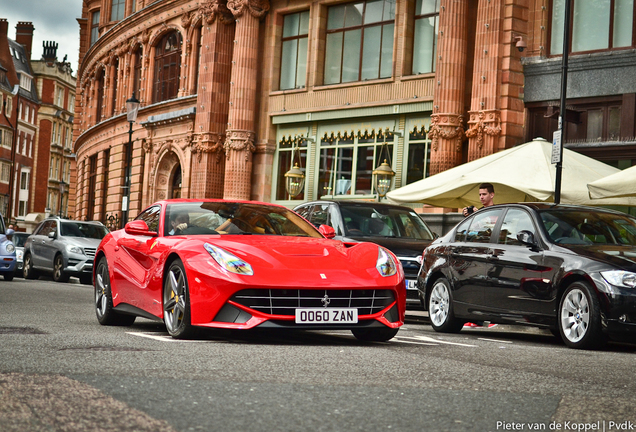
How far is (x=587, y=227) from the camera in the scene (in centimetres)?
1039

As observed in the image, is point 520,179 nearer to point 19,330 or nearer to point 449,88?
point 19,330

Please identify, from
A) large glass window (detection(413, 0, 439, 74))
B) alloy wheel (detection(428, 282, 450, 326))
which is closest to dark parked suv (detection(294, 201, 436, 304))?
alloy wheel (detection(428, 282, 450, 326))

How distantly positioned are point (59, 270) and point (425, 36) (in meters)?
12.4

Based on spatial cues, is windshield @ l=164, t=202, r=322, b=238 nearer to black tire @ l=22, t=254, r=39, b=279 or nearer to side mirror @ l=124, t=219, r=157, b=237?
side mirror @ l=124, t=219, r=157, b=237

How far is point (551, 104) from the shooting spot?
2500 centimetres

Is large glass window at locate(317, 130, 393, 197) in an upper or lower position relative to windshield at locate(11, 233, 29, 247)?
upper

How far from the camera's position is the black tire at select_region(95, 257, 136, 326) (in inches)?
407

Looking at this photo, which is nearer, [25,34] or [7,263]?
[7,263]

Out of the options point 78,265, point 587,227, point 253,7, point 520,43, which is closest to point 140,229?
point 587,227

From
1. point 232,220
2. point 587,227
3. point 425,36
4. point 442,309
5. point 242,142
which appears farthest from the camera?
point 242,142

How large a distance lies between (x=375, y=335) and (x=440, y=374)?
2488 mm

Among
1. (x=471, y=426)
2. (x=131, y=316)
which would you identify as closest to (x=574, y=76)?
(x=131, y=316)

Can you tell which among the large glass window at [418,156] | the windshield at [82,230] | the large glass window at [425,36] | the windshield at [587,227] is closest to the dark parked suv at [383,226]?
the windshield at [587,227]

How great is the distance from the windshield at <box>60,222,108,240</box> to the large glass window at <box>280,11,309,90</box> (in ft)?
32.2
